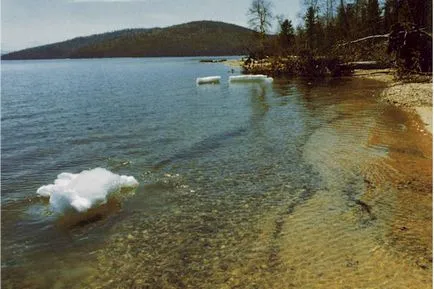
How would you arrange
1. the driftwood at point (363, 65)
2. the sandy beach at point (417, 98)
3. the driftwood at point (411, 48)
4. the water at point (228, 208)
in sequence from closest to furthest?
the water at point (228, 208) < the sandy beach at point (417, 98) < the driftwood at point (411, 48) < the driftwood at point (363, 65)

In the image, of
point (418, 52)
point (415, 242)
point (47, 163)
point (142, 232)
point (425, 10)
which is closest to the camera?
point (415, 242)

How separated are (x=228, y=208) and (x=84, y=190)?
10.00ft

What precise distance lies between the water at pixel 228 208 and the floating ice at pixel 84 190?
0.29m

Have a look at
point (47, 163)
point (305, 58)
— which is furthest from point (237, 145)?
point (305, 58)

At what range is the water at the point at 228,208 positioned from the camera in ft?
19.6

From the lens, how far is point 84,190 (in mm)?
8516

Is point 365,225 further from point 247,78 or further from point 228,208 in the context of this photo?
point 247,78

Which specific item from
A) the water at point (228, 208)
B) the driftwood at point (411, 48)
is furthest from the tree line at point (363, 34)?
the water at point (228, 208)

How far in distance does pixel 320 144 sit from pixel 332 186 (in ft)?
14.1

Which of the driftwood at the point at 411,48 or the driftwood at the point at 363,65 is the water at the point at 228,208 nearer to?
the driftwood at the point at 411,48

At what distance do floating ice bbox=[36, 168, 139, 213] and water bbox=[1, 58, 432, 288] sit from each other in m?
0.29

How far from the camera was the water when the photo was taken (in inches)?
235

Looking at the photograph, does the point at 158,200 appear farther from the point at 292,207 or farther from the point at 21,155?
the point at 21,155

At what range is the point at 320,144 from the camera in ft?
44.2
